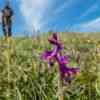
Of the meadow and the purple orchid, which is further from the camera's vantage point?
the meadow

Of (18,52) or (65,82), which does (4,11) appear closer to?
(18,52)

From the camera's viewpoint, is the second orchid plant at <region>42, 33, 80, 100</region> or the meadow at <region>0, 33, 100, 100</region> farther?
the meadow at <region>0, 33, 100, 100</region>

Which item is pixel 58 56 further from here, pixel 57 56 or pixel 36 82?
pixel 36 82

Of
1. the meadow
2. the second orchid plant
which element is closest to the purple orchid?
the second orchid plant

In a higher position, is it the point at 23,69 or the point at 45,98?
the point at 23,69

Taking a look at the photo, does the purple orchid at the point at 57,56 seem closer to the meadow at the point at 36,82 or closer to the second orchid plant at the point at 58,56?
the second orchid plant at the point at 58,56

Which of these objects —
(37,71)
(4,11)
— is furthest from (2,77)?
(4,11)

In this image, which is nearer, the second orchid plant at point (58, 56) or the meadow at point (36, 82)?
the second orchid plant at point (58, 56)

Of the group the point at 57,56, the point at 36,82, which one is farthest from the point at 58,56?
the point at 36,82

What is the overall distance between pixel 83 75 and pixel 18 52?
3.40 ft

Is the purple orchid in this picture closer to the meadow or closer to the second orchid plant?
the second orchid plant

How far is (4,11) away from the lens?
18000 mm

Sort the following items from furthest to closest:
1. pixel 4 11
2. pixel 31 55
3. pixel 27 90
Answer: pixel 4 11 → pixel 31 55 → pixel 27 90

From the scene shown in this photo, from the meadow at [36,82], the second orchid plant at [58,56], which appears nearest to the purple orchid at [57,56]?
the second orchid plant at [58,56]
